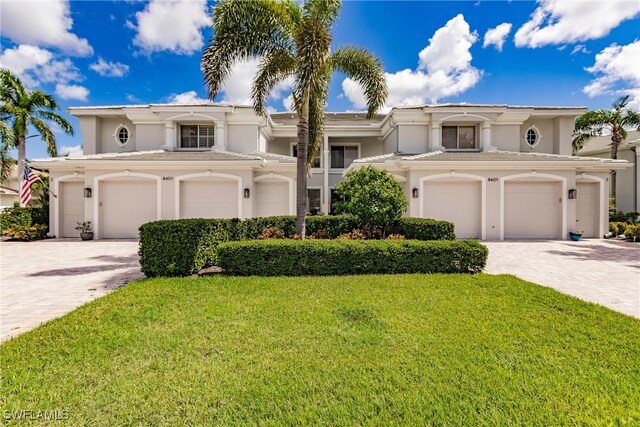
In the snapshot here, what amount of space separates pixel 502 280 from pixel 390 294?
9.41 ft

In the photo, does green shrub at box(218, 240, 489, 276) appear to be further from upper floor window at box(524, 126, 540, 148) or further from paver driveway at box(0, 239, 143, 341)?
upper floor window at box(524, 126, 540, 148)

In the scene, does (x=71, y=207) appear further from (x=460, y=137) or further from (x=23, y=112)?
(x=460, y=137)

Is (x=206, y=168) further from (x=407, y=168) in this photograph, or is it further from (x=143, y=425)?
(x=143, y=425)

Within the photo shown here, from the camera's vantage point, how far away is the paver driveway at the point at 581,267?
5520mm

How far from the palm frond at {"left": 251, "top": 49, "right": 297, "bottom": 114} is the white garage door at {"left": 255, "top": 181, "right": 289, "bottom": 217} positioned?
198 inches

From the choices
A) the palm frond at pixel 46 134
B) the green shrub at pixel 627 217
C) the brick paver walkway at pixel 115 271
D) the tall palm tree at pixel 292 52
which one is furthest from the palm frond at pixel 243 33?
the green shrub at pixel 627 217

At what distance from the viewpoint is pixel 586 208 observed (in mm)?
13711

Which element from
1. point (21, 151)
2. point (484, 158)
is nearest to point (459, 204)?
point (484, 158)

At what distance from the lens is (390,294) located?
5.13 metres

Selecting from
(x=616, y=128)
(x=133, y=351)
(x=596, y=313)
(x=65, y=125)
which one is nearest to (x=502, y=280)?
(x=596, y=313)

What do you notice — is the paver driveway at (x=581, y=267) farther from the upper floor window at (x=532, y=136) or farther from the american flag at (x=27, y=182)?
the american flag at (x=27, y=182)

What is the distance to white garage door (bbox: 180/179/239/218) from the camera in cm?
1315

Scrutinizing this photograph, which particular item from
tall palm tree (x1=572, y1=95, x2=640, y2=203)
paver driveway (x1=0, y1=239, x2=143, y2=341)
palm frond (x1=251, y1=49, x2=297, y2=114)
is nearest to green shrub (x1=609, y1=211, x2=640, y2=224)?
tall palm tree (x1=572, y1=95, x2=640, y2=203)

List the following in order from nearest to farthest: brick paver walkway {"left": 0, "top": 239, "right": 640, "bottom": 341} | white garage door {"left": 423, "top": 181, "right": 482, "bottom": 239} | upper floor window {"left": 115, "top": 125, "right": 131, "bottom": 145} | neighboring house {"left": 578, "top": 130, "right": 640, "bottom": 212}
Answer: brick paver walkway {"left": 0, "top": 239, "right": 640, "bottom": 341} < white garage door {"left": 423, "top": 181, "right": 482, "bottom": 239} < neighboring house {"left": 578, "top": 130, "right": 640, "bottom": 212} < upper floor window {"left": 115, "top": 125, "right": 131, "bottom": 145}
